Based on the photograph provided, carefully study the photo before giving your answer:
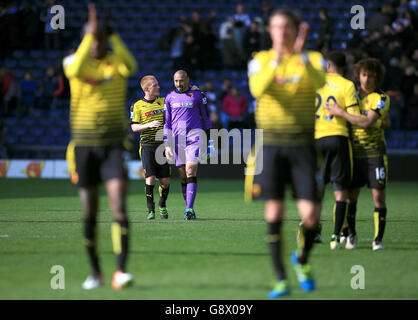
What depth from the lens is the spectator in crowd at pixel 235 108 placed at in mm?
23578

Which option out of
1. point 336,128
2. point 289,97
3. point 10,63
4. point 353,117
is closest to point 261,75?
point 289,97

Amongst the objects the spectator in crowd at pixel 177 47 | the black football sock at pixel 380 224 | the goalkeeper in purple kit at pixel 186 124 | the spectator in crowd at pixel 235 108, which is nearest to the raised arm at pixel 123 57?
the black football sock at pixel 380 224

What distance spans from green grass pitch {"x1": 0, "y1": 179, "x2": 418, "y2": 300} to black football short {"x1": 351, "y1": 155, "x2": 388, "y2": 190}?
0.79m

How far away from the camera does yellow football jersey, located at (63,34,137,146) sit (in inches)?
286

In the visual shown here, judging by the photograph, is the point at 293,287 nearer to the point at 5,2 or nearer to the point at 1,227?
the point at 1,227

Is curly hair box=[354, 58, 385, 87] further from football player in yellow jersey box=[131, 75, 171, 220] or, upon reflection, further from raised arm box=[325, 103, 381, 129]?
football player in yellow jersey box=[131, 75, 171, 220]

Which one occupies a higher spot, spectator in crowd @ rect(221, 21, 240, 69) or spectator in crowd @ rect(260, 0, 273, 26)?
spectator in crowd @ rect(260, 0, 273, 26)

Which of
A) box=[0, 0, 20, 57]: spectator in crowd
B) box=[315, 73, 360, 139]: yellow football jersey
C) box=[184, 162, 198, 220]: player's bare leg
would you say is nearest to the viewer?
box=[315, 73, 360, 139]: yellow football jersey

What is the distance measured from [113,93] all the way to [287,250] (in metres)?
3.27

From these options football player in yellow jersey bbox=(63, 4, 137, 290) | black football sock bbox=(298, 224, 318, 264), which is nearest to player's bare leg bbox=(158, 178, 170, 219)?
football player in yellow jersey bbox=(63, 4, 137, 290)

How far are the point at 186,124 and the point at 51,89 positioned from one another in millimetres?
13328

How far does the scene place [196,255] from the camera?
904cm

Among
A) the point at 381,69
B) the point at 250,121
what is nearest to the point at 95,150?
the point at 381,69

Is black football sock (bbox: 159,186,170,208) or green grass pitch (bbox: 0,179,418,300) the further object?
black football sock (bbox: 159,186,170,208)
